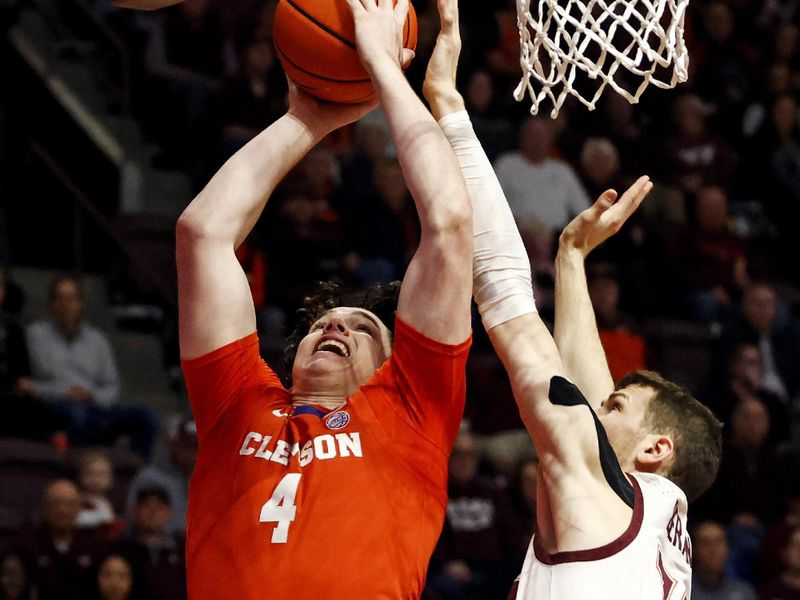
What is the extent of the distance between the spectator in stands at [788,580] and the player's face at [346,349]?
16.1 feet

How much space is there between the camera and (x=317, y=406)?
3133 mm

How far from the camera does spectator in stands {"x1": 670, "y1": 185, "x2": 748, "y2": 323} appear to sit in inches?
371

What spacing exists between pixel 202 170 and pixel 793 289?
178 inches

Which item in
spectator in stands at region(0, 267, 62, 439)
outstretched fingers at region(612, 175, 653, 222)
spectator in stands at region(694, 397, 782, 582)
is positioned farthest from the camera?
spectator in stands at region(694, 397, 782, 582)

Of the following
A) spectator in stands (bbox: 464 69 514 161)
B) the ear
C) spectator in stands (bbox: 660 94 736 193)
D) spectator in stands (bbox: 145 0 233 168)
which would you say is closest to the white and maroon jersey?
the ear

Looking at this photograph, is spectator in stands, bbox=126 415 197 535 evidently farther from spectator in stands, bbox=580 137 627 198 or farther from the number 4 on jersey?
the number 4 on jersey

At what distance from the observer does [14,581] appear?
6137mm

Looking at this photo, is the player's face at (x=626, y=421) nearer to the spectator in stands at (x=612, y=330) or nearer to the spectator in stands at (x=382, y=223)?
the spectator in stands at (x=382, y=223)

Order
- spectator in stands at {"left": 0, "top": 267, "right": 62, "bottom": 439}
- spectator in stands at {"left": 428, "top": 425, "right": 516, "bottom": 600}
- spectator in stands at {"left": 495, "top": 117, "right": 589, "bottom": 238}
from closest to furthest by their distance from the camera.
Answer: spectator in stands at {"left": 428, "top": 425, "right": 516, "bottom": 600} → spectator in stands at {"left": 0, "top": 267, "right": 62, "bottom": 439} → spectator in stands at {"left": 495, "top": 117, "right": 589, "bottom": 238}

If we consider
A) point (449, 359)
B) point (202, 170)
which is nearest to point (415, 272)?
point (449, 359)

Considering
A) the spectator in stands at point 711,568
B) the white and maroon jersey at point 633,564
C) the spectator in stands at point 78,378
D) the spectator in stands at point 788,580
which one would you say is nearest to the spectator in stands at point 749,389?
the spectator in stands at point 788,580

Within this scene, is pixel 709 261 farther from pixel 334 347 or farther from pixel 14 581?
pixel 334 347

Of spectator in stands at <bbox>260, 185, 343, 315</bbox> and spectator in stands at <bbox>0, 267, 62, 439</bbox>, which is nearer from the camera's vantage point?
spectator in stands at <bbox>0, 267, 62, 439</bbox>

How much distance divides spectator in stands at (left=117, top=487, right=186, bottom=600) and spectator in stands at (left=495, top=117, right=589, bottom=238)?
3252mm
